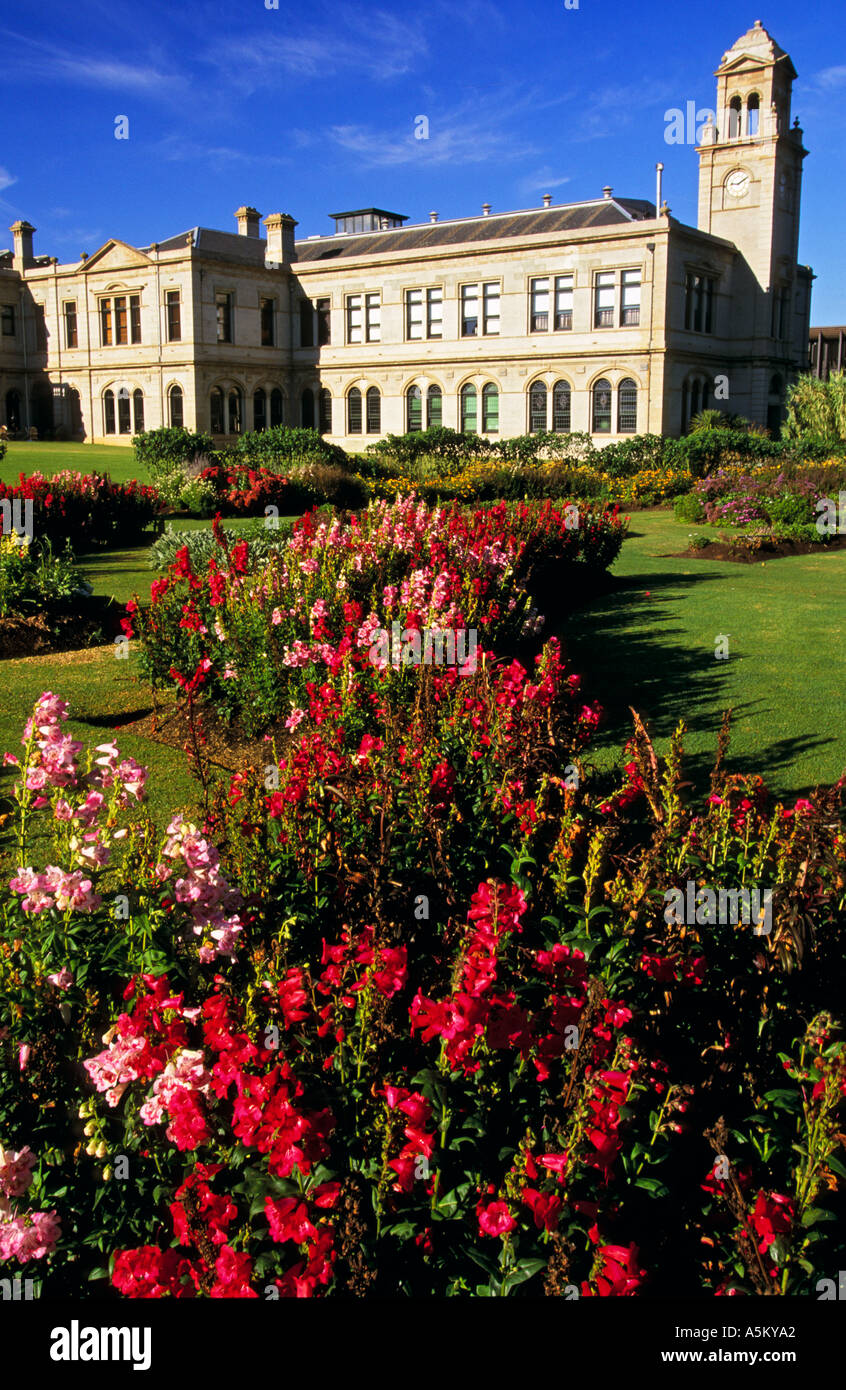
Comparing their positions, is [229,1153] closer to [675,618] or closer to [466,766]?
[466,766]

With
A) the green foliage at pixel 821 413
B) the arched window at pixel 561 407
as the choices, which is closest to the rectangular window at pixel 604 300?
the arched window at pixel 561 407

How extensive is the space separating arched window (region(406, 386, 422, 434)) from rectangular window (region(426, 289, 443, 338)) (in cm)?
237

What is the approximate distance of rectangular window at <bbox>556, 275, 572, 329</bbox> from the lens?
4203 centimetres

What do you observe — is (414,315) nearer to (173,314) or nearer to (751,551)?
(173,314)

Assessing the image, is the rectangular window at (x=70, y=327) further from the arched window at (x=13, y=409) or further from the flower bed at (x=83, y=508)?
the flower bed at (x=83, y=508)

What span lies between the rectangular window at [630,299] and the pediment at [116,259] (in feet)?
68.1

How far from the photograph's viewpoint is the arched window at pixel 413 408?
153 feet

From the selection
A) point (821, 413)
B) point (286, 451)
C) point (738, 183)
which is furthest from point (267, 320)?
point (821, 413)

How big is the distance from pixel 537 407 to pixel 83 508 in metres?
27.7

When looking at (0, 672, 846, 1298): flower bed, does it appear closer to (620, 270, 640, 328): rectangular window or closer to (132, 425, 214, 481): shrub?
(132, 425, 214, 481): shrub

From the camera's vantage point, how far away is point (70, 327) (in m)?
51.8

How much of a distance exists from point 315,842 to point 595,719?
214cm

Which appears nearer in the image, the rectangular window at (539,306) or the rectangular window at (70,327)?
the rectangular window at (539,306)

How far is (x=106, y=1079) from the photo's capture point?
283 cm
